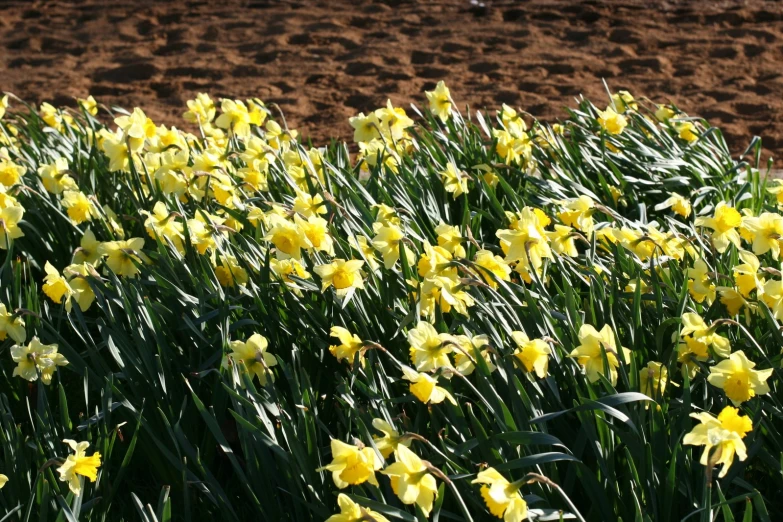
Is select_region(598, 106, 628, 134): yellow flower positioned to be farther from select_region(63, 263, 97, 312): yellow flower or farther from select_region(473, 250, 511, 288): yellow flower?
select_region(63, 263, 97, 312): yellow flower

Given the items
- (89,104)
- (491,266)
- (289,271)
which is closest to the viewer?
(491,266)

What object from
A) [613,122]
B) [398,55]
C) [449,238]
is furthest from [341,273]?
[398,55]

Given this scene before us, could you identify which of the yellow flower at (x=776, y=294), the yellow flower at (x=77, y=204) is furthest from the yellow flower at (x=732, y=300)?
the yellow flower at (x=77, y=204)

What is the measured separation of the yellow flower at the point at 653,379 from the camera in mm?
1954

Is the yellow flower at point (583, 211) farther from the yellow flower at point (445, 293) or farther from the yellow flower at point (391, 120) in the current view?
the yellow flower at point (391, 120)

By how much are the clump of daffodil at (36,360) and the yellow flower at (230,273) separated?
1.53 feet

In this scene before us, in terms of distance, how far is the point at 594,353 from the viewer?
6.36 ft

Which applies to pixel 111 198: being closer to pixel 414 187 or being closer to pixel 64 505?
pixel 414 187

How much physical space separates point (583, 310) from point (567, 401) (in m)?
0.33

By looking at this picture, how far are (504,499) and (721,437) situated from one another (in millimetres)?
370

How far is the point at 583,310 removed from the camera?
7.66ft

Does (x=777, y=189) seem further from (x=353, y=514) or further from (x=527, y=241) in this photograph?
(x=353, y=514)

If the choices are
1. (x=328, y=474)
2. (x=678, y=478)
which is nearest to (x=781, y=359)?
(x=678, y=478)

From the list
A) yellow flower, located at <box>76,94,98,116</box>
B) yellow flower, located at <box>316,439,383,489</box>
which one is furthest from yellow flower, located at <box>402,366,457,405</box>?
yellow flower, located at <box>76,94,98,116</box>
